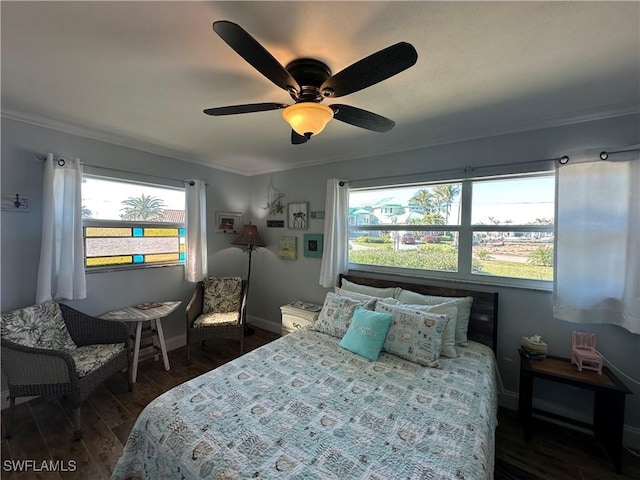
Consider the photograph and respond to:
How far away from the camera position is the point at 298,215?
3.68 meters

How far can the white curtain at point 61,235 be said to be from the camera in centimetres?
227

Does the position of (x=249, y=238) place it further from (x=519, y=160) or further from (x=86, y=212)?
(x=519, y=160)

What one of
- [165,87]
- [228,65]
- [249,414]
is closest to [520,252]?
[249,414]

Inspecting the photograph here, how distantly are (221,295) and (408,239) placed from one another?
8.11 feet

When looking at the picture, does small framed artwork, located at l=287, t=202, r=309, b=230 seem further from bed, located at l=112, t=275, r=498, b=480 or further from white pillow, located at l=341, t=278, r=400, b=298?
bed, located at l=112, t=275, r=498, b=480

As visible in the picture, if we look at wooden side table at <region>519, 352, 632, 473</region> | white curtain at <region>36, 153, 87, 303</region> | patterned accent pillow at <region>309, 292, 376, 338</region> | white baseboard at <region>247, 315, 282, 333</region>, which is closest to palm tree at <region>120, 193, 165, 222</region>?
white curtain at <region>36, 153, 87, 303</region>

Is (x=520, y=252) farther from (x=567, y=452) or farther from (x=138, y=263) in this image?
(x=138, y=263)

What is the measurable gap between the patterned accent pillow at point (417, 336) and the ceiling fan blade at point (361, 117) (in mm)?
1433

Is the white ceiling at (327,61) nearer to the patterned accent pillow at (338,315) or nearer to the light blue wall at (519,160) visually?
the light blue wall at (519,160)

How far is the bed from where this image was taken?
3.53 feet

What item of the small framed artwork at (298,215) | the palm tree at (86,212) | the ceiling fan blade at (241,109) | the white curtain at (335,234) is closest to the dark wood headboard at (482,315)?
the white curtain at (335,234)

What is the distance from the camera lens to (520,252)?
2320 mm

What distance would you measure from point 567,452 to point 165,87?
12.5 ft

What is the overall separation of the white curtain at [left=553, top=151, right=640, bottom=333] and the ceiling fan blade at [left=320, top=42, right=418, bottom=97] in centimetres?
189
